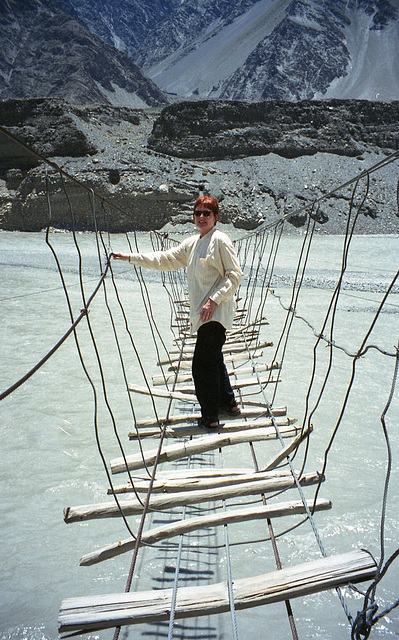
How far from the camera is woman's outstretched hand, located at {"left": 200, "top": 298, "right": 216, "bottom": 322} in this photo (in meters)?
1.88

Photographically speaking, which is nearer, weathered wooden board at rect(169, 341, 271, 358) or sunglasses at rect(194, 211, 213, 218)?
sunglasses at rect(194, 211, 213, 218)

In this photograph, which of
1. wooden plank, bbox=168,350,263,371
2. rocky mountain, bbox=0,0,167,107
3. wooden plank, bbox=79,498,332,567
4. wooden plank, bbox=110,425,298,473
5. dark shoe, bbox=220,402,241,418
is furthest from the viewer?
rocky mountain, bbox=0,0,167,107

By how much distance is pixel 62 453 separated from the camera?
2453mm

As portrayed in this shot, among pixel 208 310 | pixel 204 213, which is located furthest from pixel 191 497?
pixel 204 213

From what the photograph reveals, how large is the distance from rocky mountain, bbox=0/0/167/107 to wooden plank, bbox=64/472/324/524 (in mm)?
39859

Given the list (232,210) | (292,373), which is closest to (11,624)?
(292,373)

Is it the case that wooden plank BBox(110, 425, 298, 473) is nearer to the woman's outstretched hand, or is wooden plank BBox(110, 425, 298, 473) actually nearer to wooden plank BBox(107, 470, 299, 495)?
wooden plank BBox(107, 470, 299, 495)

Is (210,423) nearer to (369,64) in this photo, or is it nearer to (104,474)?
(104,474)

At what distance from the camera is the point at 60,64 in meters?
42.7

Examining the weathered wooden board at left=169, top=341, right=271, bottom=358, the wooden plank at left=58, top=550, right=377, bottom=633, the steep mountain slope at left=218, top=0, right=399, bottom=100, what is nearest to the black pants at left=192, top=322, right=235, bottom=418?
the wooden plank at left=58, top=550, right=377, bottom=633

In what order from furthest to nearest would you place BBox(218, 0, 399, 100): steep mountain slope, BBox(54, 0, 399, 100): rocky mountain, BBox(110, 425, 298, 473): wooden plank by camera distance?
BBox(218, 0, 399, 100): steep mountain slope < BBox(54, 0, 399, 100): rocky mountain < BBox(110, 425, 298, 473): wooden plank

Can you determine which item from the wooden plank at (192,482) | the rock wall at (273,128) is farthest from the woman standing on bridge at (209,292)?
the rock wall at (273,128)

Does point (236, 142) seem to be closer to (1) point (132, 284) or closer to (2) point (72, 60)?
(1) point (132, 284)

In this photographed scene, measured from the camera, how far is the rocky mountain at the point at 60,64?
4025 centimetres
